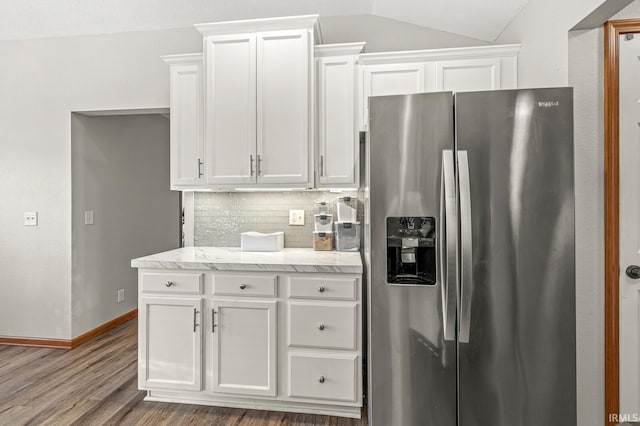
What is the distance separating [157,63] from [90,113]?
790 mm

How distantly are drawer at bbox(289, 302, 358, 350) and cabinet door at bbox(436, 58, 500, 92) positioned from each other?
1607mm

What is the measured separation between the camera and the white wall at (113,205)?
343 centimetres

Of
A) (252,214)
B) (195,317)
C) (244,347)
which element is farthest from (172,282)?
(252,214)

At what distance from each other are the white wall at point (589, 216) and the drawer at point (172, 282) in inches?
83.2

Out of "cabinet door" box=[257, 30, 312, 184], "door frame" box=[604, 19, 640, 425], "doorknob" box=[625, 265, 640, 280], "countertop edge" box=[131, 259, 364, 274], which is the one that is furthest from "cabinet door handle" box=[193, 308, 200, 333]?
"doorknob" box=[625, 265, 640, 280]

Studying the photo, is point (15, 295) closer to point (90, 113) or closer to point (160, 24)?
point (90, 113)

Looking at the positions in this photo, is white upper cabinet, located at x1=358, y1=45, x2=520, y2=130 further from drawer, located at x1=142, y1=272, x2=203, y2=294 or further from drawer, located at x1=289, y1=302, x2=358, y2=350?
drawer, located at x1=142, y1=272, x2=203, y2=294

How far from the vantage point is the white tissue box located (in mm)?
2814

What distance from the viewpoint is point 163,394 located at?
245 centimetres

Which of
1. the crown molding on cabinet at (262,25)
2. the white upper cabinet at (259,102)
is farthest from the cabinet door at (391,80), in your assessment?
the crown molding on cabinet at (262,25)

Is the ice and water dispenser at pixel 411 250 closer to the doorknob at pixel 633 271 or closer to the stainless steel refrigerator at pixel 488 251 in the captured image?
the stainless steel refrigerator at pixel 488 251

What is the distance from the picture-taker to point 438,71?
2.58m

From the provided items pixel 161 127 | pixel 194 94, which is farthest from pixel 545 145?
pixel 161 127

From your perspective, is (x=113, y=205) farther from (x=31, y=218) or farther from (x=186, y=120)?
(x=186, y=120)
